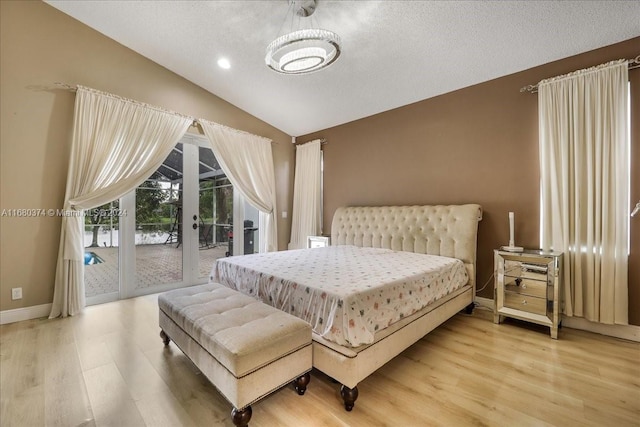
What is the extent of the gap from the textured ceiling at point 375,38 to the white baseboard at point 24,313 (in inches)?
133

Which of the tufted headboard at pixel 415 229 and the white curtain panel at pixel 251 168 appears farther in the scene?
the white curtain panel at pixel 251 168

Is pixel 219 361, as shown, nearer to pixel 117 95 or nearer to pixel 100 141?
pixel 100 141

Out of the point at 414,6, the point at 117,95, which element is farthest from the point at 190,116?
the point at 414,6

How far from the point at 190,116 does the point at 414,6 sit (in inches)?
132

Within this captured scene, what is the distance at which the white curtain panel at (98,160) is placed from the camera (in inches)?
121

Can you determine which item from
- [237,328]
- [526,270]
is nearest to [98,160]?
[237,328]

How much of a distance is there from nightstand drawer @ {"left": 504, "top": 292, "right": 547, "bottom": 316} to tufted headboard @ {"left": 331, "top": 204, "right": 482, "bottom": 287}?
1.34ft

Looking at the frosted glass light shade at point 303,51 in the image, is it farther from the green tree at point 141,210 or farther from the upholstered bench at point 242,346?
the green tree at point 141,210

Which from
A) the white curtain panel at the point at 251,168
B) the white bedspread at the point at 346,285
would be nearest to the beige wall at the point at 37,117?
the white curtain panel at the point at 251,168

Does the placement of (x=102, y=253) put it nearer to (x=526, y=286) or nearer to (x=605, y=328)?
(x=526, y=286)

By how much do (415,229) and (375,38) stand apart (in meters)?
2.33

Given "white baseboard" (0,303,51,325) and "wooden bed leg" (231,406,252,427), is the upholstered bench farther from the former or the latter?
"white baseboard" (0,303,51,325)

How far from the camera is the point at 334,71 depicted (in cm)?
354

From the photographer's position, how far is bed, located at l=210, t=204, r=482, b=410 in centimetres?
172
